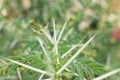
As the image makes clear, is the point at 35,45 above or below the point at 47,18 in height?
below

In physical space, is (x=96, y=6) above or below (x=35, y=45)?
above

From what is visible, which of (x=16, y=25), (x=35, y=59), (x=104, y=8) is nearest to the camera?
(x=35, y=59)

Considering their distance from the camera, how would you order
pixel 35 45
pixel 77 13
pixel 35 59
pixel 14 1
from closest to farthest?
pixel 35 59, pixel 35 45, pixel 77 13, pixel 14 1

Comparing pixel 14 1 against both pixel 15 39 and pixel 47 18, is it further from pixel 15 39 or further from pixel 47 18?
pixel 15 39

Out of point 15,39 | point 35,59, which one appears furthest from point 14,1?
point 35,59

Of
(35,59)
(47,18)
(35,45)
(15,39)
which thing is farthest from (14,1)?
(35,59)

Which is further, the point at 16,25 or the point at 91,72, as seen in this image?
the point at 16,25

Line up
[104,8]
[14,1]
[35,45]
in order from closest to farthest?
1. [35,45]
2. [104,8]
3. [14,1]

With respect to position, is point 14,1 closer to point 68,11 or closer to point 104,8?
point 68,11

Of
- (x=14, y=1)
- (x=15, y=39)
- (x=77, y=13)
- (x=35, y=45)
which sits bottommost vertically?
(x=35, y=45)
